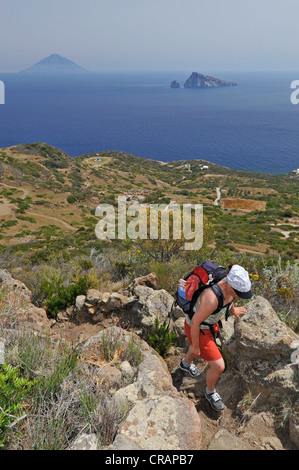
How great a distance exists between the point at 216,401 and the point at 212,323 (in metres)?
0.93

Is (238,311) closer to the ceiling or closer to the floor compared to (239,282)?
closer to the floor

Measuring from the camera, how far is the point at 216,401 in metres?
3.34

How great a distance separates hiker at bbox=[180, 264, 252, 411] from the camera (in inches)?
118

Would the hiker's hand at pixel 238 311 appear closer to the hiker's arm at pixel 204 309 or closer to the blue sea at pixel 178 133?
the hiker's arm at pixel 204 309

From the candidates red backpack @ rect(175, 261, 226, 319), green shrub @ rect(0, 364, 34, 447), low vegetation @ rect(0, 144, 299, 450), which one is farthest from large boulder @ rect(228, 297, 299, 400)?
green shrub @ rect(0, 364, 34, 447)

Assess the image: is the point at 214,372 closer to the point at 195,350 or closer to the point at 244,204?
the point at 195,350

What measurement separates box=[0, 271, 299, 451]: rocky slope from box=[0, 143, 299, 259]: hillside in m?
6.67

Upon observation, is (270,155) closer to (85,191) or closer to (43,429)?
(85,191)

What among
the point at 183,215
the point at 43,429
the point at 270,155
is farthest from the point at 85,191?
the point at 270,155

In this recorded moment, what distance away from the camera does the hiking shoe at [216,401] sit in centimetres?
332

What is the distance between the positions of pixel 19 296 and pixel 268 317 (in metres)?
4.28

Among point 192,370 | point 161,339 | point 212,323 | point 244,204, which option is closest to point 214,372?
point 192,370

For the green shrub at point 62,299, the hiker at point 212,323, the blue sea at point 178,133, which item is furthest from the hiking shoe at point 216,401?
the blue sea at point 178,133

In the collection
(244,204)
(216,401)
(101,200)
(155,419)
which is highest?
(155,419)
